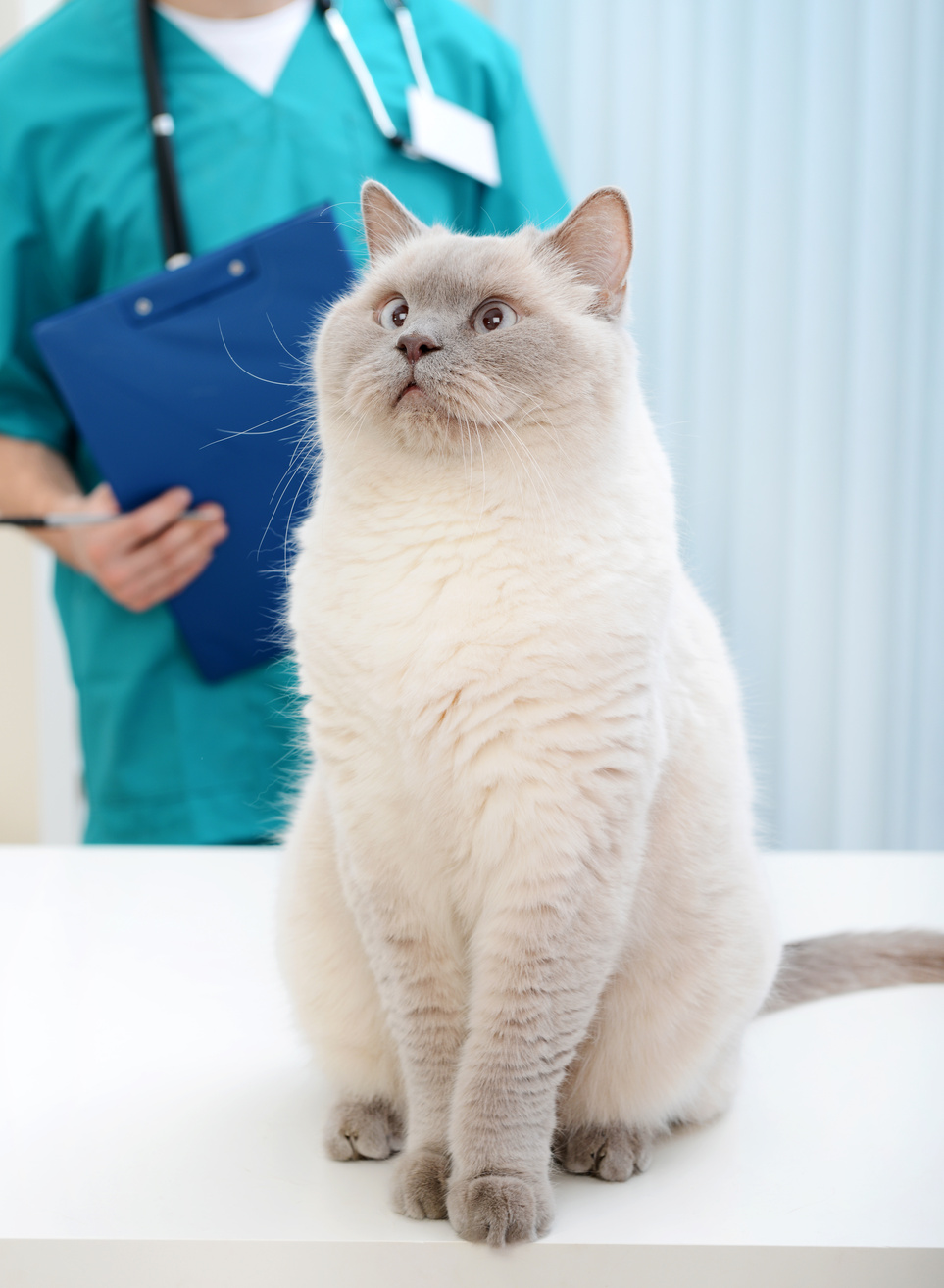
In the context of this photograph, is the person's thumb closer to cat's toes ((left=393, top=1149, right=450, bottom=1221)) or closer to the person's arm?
the person's arm

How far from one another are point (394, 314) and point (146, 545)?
0.75 m

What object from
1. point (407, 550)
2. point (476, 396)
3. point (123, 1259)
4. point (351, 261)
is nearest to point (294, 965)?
point (123, 1259)

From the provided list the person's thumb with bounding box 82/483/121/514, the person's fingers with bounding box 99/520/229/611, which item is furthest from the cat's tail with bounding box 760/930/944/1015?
the person's thumb with bounding box 82/483/121/514

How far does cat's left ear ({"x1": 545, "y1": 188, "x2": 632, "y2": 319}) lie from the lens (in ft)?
2.43

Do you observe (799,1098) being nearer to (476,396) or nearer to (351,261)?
(476,396)

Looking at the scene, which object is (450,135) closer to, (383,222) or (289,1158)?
(383,222)

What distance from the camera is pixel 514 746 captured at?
701mm

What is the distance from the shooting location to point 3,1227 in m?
0.67

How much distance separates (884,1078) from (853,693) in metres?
1.72

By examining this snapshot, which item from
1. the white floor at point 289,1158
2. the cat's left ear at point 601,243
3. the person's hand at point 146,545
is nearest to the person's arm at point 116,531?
the person's hand at point 146,545

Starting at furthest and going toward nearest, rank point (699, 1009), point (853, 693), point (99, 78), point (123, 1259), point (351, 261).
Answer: point (853, 693)
point (99, 78)
point (351, 261)
point (699, 1009)
point (123, 1259)

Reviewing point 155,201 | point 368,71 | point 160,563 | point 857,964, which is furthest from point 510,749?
point 368,71

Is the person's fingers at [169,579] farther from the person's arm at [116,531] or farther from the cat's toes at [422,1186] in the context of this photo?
the cat's toes at [422,1186]

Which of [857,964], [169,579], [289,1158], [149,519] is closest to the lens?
[289,1158]
